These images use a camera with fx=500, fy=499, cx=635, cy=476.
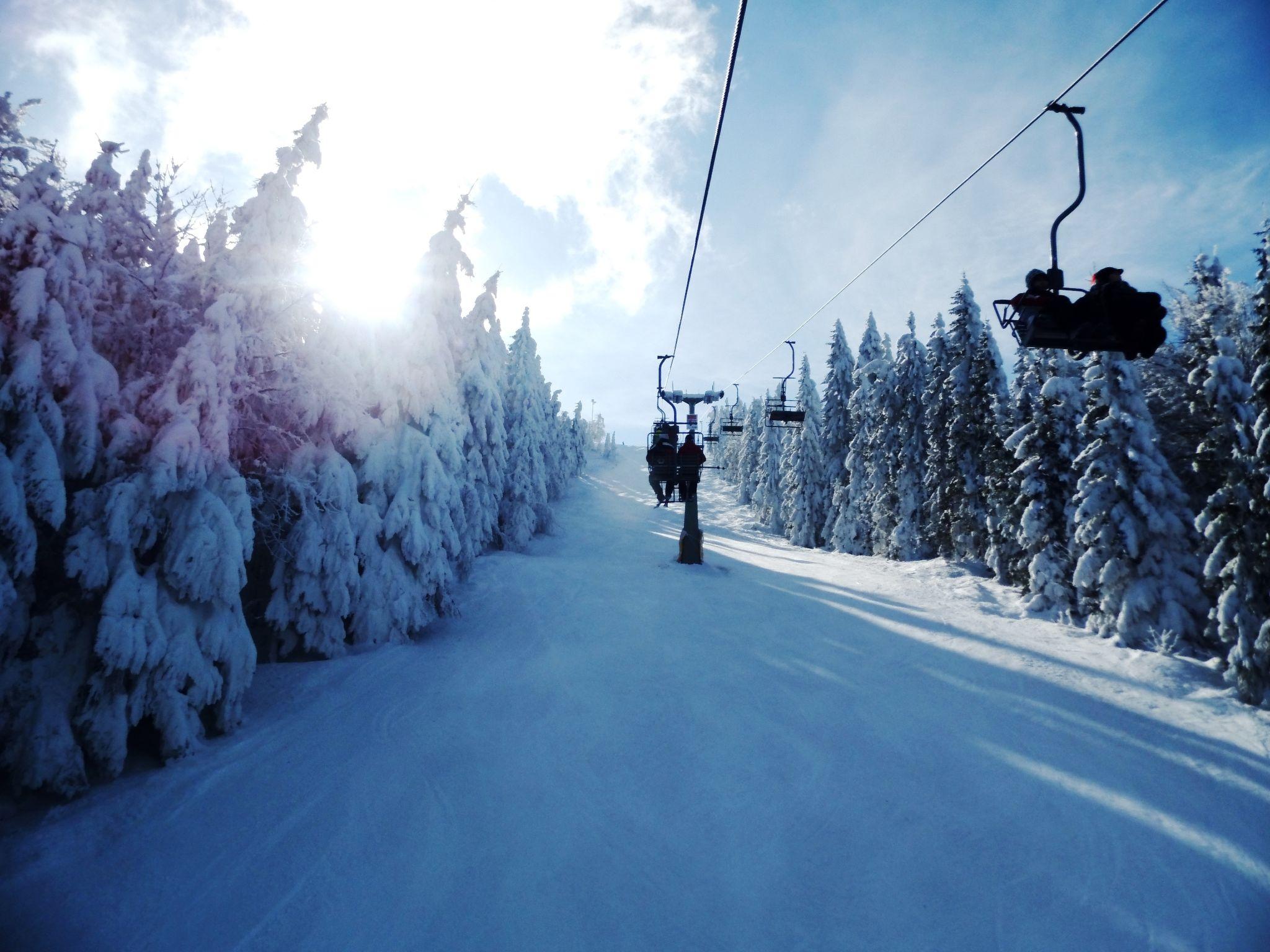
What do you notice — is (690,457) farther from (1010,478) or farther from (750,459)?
(750,459)

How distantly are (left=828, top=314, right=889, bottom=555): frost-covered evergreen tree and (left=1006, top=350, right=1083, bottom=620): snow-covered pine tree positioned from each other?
13.6 meters

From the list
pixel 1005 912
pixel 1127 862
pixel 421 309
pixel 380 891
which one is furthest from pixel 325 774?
pixel 421 309

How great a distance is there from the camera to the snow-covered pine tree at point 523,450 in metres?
29.3

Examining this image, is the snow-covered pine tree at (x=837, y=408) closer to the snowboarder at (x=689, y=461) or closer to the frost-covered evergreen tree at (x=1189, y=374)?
the frost-covered evergreen tree at (x=1189, y=374)

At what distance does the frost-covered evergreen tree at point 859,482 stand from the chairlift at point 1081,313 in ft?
98.5

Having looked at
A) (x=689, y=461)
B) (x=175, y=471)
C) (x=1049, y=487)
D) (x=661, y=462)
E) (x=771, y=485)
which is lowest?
(x=175, y=471)

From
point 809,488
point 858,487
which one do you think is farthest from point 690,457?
point 809,488

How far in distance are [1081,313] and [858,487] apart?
31.5m

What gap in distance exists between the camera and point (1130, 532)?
49.2 ft

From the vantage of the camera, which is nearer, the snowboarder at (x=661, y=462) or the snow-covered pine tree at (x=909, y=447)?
the snowboarder at (x=661, y=462)

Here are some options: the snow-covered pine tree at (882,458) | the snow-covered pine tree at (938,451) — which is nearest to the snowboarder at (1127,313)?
the snow-covered pine tree at (938,451)

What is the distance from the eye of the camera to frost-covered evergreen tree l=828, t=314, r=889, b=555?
34.2m

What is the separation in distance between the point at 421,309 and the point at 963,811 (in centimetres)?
1867

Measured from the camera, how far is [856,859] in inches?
278
